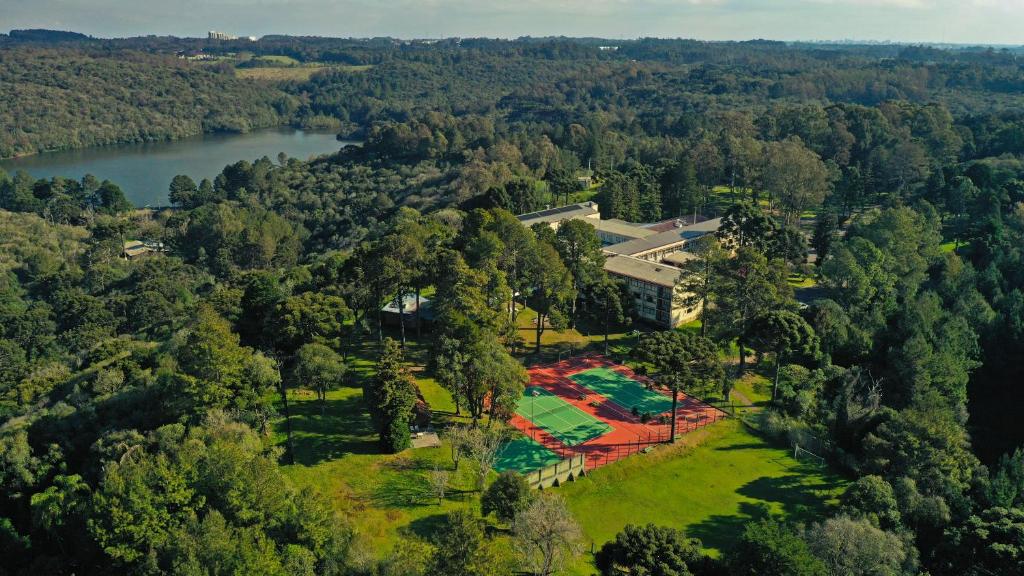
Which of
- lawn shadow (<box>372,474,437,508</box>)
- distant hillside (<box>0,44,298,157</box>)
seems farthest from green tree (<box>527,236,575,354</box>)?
distant hillside (<box>0,44,298,157</box>)

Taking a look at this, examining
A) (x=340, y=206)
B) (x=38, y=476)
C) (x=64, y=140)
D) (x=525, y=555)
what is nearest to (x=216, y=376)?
(x=38, y=476)

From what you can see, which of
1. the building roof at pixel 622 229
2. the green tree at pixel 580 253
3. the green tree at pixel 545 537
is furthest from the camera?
the building roof at pixel 622 229

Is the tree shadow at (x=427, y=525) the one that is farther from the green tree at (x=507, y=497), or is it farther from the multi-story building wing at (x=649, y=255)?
the multi-story building wing at (x=649, y=255)

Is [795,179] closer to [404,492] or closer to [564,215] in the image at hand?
[564,215]

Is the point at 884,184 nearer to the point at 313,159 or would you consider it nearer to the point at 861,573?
the point at 861,573

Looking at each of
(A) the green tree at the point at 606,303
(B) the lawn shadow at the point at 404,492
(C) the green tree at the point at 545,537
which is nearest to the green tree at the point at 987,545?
(C) the green tree at the point at 545,537

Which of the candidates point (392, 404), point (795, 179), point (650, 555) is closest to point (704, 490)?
point (650, 555)
